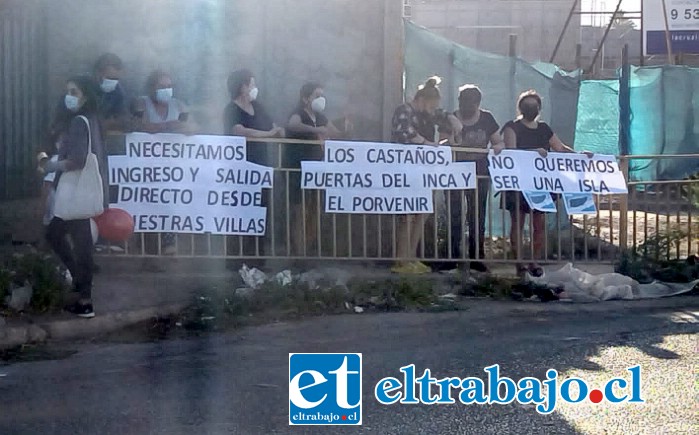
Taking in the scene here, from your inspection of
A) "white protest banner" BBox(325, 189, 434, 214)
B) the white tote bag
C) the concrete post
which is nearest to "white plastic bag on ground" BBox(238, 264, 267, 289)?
"white protest banner" BBox(325, 189, 434, 214)

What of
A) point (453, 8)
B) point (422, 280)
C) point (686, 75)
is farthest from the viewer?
point (453, 8)

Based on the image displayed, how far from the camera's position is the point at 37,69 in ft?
39.1

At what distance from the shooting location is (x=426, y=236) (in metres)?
10.9

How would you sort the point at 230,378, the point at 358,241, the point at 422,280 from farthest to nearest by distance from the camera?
the point at 358,241 < the point at 422,280 < the point at 230,378

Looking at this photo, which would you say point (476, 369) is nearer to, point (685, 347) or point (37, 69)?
point (685, 347)

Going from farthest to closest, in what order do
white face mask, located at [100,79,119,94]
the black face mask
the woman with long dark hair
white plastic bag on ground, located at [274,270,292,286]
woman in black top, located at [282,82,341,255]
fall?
the black face mask, woman in black top, located at [282,82,341,255], white face mask, located at [100,79,119,94], white plastic bag on ground, located at [274,270,292,286], the woman with long dark hair

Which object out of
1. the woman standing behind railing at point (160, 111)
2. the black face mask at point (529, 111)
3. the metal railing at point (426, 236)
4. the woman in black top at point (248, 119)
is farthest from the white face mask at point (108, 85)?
the black face mask at point (529, 111)

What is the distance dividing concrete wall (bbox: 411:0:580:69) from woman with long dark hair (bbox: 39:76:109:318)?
75.0ft

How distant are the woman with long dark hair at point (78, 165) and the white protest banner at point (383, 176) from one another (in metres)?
2.36

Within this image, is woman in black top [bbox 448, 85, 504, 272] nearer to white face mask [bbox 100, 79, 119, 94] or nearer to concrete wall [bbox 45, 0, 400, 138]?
concrete wall [bbox 45, 0, 400, 138]

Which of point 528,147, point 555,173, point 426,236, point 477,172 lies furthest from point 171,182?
point 555,173

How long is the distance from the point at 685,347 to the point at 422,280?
257 cm

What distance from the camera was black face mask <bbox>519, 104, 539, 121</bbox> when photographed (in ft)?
35.0

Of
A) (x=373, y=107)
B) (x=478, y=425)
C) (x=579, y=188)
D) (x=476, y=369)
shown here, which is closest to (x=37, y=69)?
(x=373, y=107)
